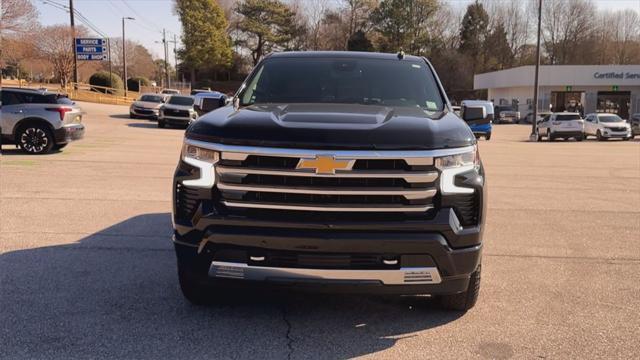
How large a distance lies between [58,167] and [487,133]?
2132cm

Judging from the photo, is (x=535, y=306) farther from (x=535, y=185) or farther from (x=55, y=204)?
(x=535, y=185)

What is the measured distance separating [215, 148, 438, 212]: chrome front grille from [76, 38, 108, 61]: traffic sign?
47.1 metres

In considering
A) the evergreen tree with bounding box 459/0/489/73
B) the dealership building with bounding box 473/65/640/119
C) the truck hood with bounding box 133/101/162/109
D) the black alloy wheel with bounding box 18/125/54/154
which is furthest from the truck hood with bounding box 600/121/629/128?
the evergreen tree with bounding box 459/0/489/73

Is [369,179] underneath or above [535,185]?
above

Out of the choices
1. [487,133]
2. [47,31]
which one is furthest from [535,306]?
[47,31]

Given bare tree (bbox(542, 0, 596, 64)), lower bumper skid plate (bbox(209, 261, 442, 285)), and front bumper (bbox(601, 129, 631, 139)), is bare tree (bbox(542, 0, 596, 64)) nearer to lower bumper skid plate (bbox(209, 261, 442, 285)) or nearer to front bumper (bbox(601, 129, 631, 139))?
front bumper (bbox(601, 129, 631, 139))

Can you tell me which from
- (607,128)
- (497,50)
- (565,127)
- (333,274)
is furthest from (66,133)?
(497,50)

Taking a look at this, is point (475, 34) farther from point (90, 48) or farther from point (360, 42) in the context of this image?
point (90, 48)

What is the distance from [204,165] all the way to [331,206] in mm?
858

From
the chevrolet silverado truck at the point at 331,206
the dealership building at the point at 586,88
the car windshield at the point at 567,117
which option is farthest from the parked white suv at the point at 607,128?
the chevrolet silverado truck at the point at 331,206

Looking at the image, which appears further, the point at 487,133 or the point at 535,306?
the point at 487,133

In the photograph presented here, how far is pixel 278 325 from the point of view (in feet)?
13.8

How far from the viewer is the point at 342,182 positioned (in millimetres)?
3672

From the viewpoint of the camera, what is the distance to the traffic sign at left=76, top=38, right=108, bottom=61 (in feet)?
153
